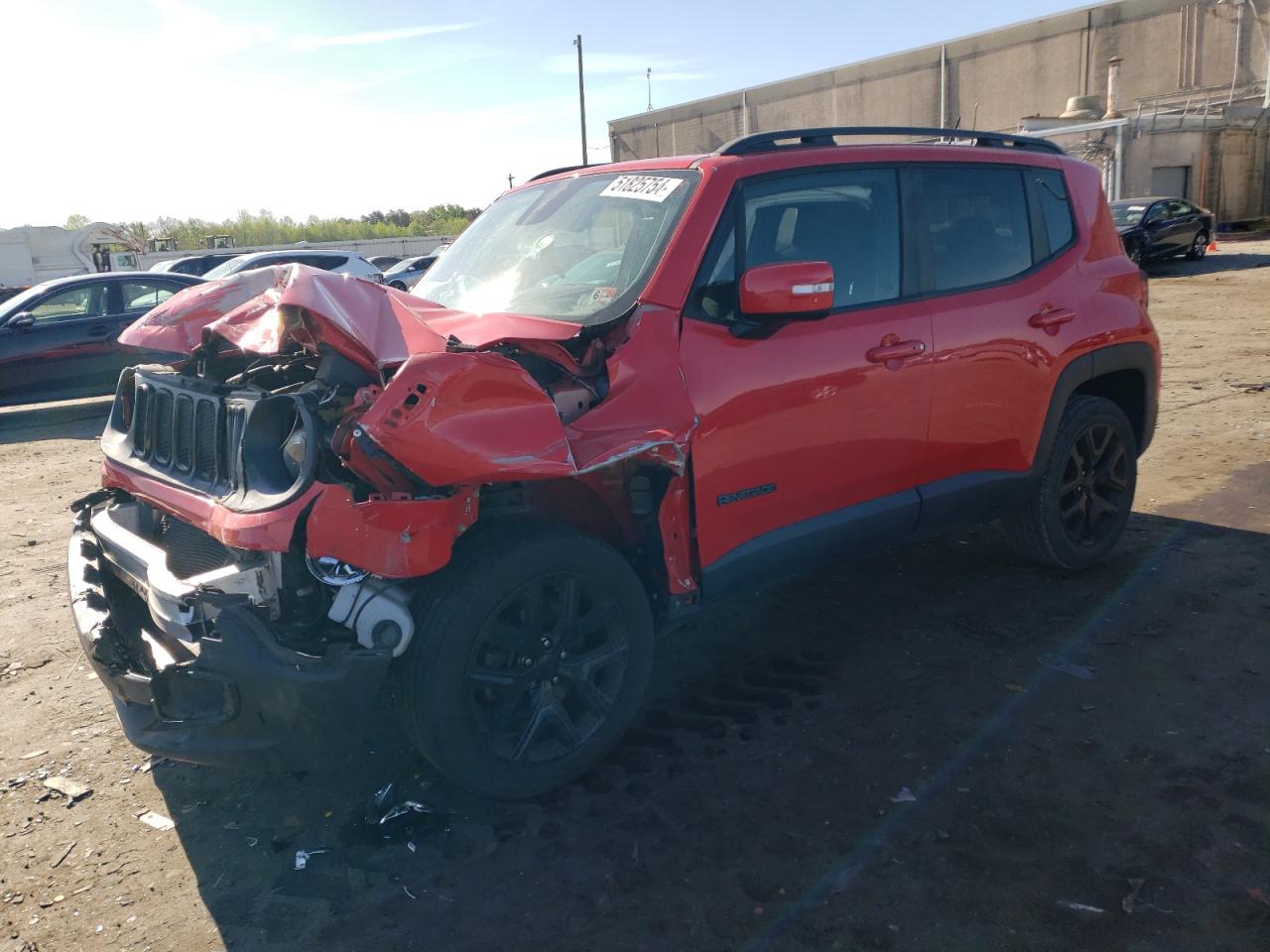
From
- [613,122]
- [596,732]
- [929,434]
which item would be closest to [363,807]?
[596,732]

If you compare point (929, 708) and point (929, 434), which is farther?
point (929, 434)

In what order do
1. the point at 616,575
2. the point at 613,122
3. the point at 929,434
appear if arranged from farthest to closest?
the point at 613,122
the point at 929,434
the point at 616,575

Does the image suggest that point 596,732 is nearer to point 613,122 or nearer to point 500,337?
point 500,337

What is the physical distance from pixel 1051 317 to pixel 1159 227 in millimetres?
18519

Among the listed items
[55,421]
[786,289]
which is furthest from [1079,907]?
[55,421]

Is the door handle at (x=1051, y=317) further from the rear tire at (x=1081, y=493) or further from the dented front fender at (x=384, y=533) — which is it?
the dented front fender at (x=384, y=533)

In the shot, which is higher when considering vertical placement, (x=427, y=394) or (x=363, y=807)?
(x=427, y=394)

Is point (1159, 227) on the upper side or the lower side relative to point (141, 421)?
upper

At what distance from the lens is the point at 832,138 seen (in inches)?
154

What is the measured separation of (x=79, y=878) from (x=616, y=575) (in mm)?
1822

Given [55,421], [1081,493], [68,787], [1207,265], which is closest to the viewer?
[68,787]

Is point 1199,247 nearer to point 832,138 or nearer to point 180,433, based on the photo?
point 832,138

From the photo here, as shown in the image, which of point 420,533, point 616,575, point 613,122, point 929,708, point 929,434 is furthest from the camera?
point 613,122

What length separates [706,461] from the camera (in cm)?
329
